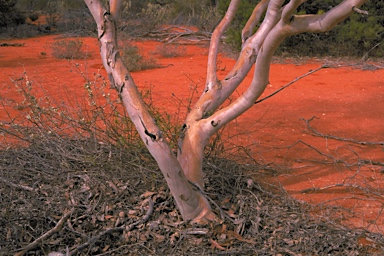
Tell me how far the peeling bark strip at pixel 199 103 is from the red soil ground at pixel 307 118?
2.24 feet

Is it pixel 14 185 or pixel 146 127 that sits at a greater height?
pixel 146 127

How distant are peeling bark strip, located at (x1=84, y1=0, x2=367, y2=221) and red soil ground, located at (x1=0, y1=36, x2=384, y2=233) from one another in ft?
2.24

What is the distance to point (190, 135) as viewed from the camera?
11.3 feet

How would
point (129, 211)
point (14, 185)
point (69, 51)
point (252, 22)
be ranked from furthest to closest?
1. point (69, 51)
2. point (252, 22)
3. point (14, 185)
4. point (129, 211)

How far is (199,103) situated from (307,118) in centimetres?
266

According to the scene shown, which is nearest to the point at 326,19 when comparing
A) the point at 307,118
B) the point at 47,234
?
the point at 47,234

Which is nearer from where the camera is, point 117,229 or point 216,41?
point 117,229

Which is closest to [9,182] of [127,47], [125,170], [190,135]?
[125,170]

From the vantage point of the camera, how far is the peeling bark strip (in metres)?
2.94

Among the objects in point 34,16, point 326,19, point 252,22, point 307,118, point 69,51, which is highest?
point 326,19

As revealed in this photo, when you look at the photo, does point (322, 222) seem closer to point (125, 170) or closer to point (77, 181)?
point (125, 170)

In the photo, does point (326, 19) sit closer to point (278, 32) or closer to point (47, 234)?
point (278, 32)

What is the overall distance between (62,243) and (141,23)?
440 inches

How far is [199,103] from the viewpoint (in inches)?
143
